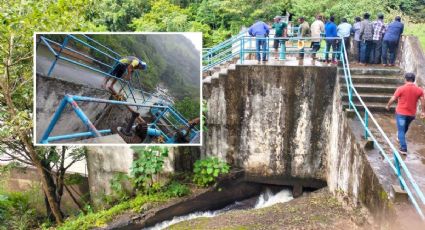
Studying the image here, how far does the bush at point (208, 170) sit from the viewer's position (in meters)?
9.85

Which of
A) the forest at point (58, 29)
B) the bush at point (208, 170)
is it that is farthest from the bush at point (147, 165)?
the bush at point (208, 170)

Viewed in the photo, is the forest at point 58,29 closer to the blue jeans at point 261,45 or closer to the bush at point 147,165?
the bush at point 147,165

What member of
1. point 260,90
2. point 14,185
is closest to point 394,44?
point 260,90

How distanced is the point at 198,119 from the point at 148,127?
730 millimetres

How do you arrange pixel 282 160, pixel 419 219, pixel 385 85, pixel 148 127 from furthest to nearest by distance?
pixel 282 160, pixel 385 85, pixel 148 127, pixel 419 219

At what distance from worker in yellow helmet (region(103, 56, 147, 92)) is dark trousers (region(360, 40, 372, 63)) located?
6.63m

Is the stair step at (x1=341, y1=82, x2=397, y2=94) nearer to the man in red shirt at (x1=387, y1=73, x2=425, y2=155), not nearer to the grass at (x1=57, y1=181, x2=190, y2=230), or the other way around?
the man in red shirt at (x1=387, y1=73, x2=425, y2=155)

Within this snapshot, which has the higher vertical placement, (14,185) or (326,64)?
(326,64)

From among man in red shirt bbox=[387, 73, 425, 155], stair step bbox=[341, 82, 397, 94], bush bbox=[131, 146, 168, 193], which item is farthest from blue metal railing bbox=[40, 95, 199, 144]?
stair step bbox=[341, 82, 397, 94]

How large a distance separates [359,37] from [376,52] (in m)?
0.57

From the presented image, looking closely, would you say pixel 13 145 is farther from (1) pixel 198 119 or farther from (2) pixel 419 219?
(2) pixel 419 219

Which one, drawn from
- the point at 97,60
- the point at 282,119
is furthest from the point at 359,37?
the point at 97,60

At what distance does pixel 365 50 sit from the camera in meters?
9.91

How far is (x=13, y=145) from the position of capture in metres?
10.1
